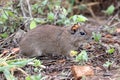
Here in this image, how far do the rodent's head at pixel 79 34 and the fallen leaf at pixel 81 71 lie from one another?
910 mm

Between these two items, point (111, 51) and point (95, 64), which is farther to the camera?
point (111, 51)

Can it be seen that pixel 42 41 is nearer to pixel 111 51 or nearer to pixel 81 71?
pixel 111 51

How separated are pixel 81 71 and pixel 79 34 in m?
1.13

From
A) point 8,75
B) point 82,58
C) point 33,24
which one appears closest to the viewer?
point 8,75

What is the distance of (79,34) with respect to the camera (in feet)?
20.0

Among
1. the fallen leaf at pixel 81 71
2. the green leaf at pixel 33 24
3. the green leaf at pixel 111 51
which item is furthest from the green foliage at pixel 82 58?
the green leaf at pixel 33 24

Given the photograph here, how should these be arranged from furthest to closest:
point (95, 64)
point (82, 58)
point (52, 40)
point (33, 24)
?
point (33, 24) < point (52, 40) < point (95, 64) < point (82, 58)

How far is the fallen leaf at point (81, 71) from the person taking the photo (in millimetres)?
4968

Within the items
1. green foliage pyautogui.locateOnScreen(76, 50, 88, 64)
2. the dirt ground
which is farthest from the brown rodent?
green foliage pyautogui.locateOnScreen(76, 50, 88, 64)

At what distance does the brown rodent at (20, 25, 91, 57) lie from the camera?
5906 mm

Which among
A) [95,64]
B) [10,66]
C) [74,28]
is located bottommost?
[95,64]

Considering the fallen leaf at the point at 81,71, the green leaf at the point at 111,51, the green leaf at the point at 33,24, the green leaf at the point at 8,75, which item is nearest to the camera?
the green leaf at the point at 8,75

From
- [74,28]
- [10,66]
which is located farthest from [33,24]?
[10,66]

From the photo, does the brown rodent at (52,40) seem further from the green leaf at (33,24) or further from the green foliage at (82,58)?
the green foliage at (82,58)
